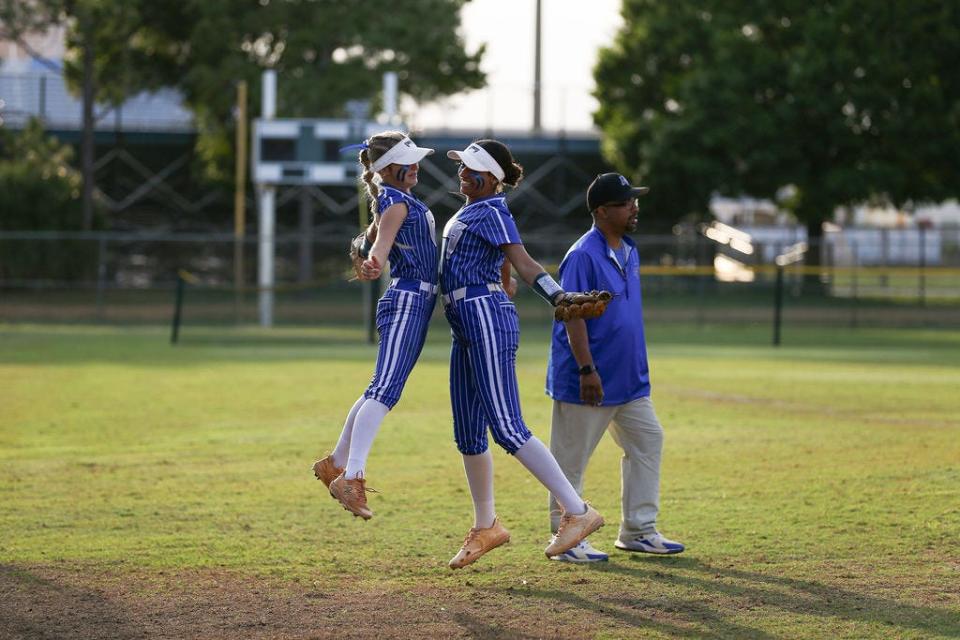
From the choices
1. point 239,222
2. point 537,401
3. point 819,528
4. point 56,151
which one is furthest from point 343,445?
point 56,151

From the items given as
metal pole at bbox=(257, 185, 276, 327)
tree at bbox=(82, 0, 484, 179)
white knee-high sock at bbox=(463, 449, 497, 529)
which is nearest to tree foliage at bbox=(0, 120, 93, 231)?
tree at bbox=(82, 0, 484, 179)

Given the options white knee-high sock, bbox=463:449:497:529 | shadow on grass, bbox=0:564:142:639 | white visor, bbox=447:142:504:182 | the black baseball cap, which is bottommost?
shadow on grass, bbox=0:564:142:639

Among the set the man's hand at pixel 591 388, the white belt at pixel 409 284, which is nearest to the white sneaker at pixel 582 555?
the man's hand at pixel 591 388

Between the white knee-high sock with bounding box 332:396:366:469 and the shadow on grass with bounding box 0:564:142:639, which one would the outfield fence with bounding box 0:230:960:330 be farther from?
the shadow on grass with bounding box 0:564:142:639

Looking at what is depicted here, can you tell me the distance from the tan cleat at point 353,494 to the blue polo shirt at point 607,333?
127 cm

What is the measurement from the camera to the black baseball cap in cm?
745

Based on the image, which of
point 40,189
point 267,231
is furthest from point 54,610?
point 40,189

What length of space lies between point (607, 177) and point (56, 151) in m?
39.4

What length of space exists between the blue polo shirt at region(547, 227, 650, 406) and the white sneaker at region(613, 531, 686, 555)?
27.8 inches

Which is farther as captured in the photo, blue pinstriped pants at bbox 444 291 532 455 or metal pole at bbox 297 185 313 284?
metal pole at bbox 297 185 313 284

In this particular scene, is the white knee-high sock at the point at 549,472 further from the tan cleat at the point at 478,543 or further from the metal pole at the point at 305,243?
the metal pole at the point at 305,243

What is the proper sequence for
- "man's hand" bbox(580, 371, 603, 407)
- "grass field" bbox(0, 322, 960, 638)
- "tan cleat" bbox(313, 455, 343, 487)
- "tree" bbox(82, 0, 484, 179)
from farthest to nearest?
"tree" bbox(82, 0, 484, 179), "man's hand" bbox(580, 371, 603, 407), "tan cleat" bbox(313, 455, 343, 487), "grass field" bbox(0, 322, 960, 638)

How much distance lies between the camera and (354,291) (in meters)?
39.1

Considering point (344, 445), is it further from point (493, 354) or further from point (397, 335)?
point (493, 354)
